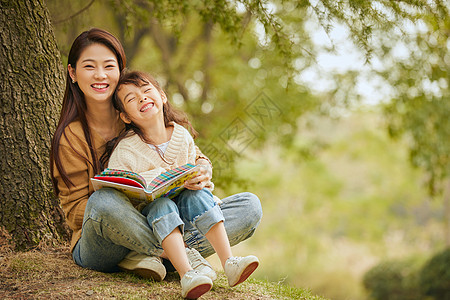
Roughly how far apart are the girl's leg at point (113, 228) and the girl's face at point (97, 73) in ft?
1.87

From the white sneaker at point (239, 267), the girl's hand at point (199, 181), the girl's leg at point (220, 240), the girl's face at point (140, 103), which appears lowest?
the white sneaker at point (239, 267)

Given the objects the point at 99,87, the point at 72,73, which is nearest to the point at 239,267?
the point at 99,87

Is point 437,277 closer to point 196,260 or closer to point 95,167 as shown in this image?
point 196,260

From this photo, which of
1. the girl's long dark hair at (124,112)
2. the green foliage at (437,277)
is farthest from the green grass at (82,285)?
the green foliage at (437,277)

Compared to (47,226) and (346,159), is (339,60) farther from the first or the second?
(346,159)

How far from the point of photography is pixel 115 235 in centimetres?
216

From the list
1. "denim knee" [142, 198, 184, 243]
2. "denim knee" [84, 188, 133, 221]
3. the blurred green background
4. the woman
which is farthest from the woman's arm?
the blurred green background

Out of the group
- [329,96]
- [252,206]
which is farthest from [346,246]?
[252,206]

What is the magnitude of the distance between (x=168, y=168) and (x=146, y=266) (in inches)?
19.3

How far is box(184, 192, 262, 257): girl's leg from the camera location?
2.39 m

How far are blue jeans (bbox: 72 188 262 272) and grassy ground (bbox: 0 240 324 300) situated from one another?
12cm

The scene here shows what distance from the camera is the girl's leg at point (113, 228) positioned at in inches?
83.0

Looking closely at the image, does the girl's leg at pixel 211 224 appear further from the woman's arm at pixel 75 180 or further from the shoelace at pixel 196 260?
the woman's arm at pixel 75 180

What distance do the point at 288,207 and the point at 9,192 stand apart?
14.1m
